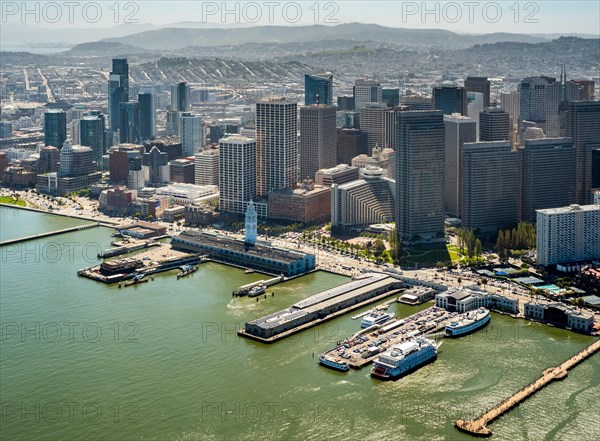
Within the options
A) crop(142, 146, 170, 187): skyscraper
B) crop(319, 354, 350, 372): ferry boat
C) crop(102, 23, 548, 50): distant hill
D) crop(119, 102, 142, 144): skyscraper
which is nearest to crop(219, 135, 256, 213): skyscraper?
crop(142, 146, 170, 187): skyscraper

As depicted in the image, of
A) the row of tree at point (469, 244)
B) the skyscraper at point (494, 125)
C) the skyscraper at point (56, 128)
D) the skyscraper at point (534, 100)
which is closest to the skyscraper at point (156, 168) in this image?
the skyscraper at point (56, 128)

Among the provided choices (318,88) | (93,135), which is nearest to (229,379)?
(93,135)

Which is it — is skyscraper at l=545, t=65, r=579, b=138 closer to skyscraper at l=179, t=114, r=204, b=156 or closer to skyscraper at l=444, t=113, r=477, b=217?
skyscraper at l=444, t=113, r=477, b=217

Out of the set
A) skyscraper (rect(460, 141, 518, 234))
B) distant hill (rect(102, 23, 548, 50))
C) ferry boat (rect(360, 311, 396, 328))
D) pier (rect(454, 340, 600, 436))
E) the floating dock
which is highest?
distant hill (rect(102, 23, 548, 50))

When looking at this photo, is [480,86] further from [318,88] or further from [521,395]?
[521,395]

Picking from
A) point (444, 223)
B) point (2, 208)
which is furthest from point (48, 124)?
point (444, 223)

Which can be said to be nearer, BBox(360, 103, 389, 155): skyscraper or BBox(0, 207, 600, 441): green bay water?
BBox(0, 207, 600, 441): green bay water
